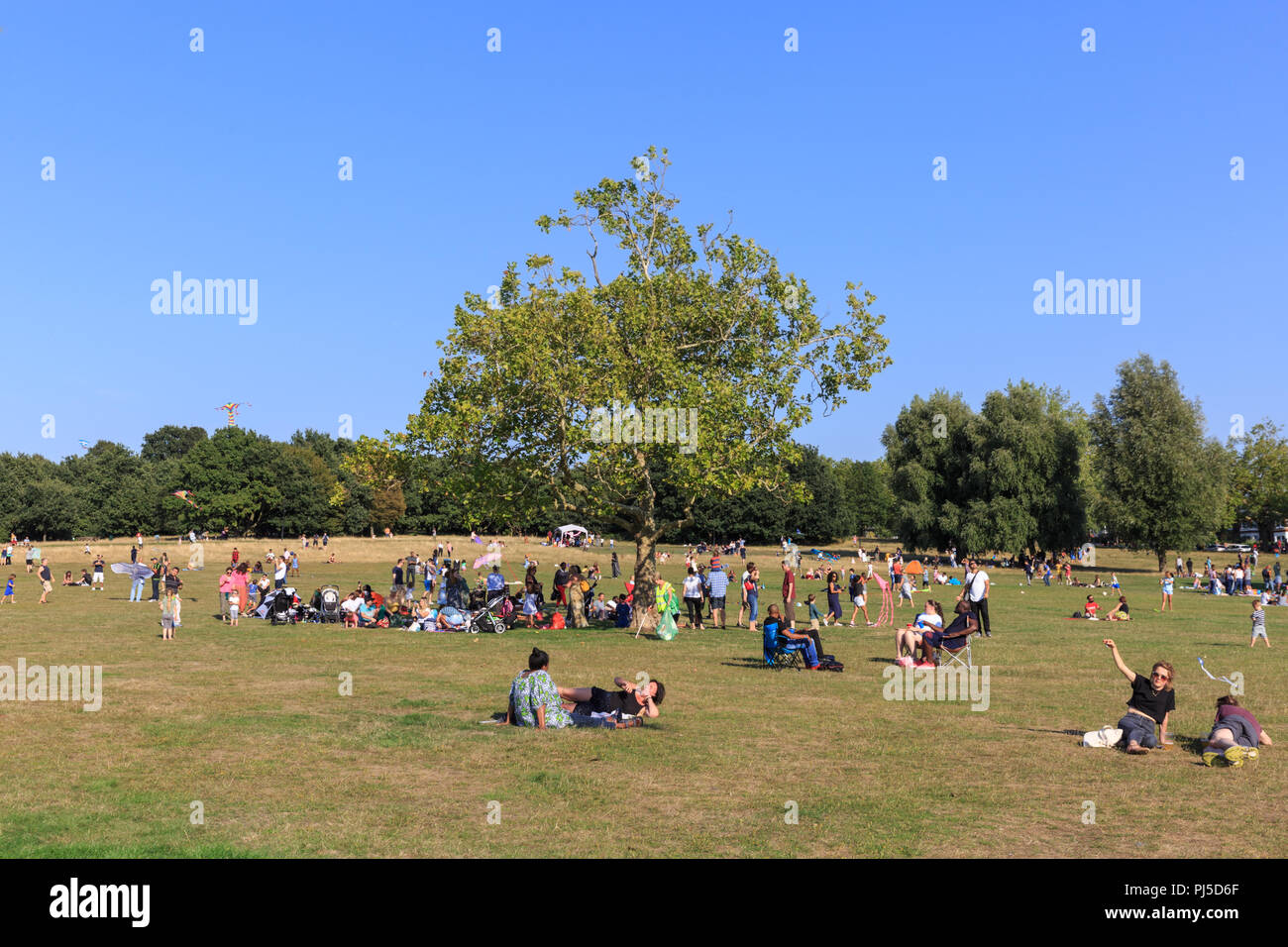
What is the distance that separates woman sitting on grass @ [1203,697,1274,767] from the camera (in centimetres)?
1204

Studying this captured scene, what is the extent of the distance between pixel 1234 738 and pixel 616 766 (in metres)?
7.43

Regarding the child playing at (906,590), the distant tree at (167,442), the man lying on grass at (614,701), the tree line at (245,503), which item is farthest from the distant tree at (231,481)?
the man lying on grass at (614,701)

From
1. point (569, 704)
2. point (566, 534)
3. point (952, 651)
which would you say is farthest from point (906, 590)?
point (566, 534)

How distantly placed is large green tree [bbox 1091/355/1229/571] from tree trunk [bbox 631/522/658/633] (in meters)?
51.6

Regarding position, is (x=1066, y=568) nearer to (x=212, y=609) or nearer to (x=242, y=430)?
(x=212, y=609)

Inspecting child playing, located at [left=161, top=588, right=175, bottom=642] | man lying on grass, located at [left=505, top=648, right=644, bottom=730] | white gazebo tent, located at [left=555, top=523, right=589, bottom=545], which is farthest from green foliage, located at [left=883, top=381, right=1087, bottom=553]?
man lying on grass, located at [left=505, top=648, right=644, bottom=730]

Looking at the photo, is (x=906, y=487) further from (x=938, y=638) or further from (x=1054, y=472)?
Answer: (x=938, y=638)

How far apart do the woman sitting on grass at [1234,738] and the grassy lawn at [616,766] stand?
199mm

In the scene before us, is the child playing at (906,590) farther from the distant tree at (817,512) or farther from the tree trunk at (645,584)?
the distant tree at (817,512)

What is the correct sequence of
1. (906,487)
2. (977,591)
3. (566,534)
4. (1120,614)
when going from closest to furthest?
(977,591) < (1120,614) < (906,487) < (566,534)

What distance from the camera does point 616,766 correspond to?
39.7 ft

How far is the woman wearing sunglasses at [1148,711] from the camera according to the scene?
42.8 feet

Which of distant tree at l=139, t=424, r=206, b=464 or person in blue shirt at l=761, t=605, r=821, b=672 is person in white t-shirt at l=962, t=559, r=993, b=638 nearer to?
person in blue shirt at l=761, t=605, r=821, b=672
